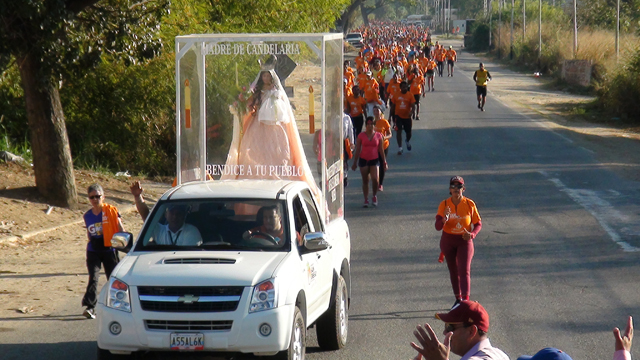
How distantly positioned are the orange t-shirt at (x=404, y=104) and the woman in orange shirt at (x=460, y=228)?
11974 mm

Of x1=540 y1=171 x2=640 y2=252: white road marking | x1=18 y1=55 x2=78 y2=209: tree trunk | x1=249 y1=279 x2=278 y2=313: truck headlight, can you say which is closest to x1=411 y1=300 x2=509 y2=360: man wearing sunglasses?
x1=249 y1=279 x2=278 y2=313: truck headlight

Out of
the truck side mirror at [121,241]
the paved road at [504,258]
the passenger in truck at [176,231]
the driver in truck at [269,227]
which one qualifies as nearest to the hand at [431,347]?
the paved road at [504,258]

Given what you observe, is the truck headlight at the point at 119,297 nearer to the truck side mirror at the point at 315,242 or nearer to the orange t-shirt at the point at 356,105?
the truck side mirror at the point at 315,242

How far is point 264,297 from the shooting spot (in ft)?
18.8

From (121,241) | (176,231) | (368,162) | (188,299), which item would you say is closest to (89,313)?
(121,241)

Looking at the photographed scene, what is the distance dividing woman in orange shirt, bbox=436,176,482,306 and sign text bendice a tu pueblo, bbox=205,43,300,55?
2.71 meters

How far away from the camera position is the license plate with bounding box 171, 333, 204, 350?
561 cm

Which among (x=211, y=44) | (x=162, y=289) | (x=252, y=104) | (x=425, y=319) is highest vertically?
(x=211, y=44)

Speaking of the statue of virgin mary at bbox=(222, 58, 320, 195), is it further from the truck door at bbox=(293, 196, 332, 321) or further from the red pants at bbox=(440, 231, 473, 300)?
the truck door at bbox=(293, 196, 332, 321)

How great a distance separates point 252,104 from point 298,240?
4.06m

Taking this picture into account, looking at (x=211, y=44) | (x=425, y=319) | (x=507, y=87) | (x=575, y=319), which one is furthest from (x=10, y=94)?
Result: (x=507, y=87)

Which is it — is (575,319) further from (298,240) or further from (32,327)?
(32,327)

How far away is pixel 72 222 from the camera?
13328mm

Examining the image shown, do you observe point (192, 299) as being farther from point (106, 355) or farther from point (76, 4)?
point (76, 4)
